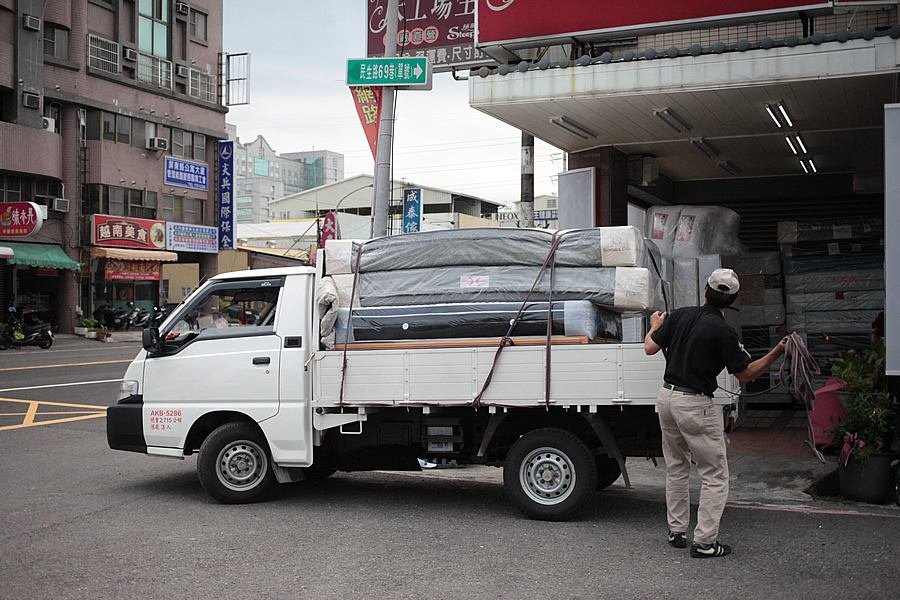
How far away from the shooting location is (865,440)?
7.99 m

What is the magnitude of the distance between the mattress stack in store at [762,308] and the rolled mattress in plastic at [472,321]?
23.3 ft

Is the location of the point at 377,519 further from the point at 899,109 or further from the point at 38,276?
the point at 38,276

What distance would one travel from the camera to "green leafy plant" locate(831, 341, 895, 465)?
313 inches

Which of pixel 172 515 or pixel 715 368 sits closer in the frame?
pixel 715 368

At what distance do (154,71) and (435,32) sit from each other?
24476 mm

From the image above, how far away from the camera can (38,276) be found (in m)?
35.7

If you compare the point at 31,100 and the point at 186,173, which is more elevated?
the point at 31,100

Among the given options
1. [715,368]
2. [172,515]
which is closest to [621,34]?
[715,368]

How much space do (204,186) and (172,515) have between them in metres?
37.3

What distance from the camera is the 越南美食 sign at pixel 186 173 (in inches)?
1617

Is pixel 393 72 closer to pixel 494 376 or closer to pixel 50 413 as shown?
pixel 494 376

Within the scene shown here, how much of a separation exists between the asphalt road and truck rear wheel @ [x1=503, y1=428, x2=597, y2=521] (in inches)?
5.7

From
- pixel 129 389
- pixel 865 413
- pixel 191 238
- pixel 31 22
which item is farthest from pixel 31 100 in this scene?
pixel 865 413

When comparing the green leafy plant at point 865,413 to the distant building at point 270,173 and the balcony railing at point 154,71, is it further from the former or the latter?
the distant building at point 270,173
